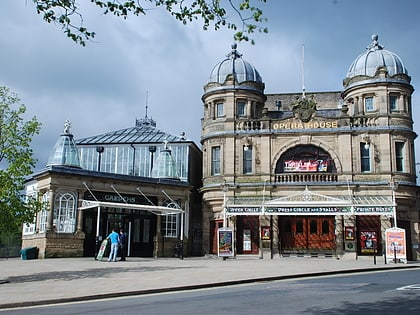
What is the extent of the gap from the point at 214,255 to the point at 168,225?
3.89 metres

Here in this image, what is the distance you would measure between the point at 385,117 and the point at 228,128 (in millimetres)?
10707

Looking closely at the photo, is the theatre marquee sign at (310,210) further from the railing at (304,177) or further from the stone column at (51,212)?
the stone column at (51,212)

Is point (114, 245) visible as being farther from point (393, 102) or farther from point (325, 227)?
point (393, 102)

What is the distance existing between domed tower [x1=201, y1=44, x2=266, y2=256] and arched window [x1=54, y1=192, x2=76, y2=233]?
1028cm

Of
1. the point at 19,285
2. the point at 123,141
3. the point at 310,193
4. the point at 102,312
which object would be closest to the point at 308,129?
the point at 310,193

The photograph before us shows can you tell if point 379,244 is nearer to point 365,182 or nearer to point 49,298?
point 365,182

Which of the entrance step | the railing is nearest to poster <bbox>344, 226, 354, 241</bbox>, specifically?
the entrance step

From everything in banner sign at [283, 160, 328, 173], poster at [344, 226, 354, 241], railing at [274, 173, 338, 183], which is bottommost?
poster at [344, 226, 354, 241]

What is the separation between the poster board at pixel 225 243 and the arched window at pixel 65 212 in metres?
8.49

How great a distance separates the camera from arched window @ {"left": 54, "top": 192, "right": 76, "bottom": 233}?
1133 inches

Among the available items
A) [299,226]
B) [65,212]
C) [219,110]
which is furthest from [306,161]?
[65,212]

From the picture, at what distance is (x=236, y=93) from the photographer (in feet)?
122

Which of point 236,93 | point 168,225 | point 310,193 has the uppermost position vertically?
point 236,93

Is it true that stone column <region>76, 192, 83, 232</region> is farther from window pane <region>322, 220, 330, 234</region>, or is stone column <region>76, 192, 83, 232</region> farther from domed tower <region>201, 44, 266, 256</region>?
window pane <region>322, 220, 330, 234</region>
